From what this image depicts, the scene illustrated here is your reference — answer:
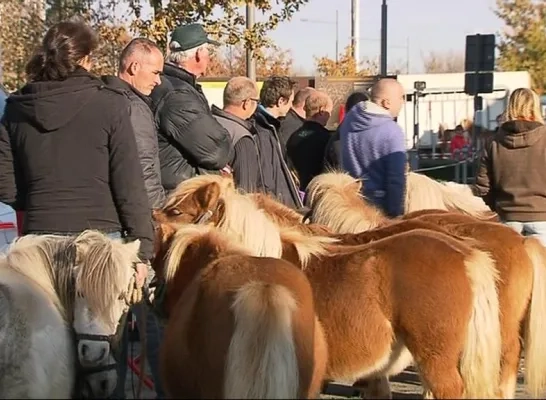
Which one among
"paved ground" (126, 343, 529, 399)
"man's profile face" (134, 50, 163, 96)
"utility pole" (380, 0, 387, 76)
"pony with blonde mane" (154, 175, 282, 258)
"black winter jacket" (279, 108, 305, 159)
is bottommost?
"paved ground" (126, 343, 529, 399)

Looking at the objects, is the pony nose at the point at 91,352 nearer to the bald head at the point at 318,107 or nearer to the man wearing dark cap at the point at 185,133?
the man wearing dark cap at the point at 185,133

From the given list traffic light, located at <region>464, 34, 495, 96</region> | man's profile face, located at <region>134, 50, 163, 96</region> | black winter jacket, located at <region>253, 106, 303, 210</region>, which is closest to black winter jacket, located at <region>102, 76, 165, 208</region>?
man's profile face, located at <region>134, 50, 163, 96</region>

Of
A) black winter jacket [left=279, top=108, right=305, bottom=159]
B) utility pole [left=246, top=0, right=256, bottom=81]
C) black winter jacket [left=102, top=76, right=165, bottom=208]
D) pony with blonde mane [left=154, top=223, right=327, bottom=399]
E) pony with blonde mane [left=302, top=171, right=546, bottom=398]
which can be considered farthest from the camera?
utility pole [left=246, top=0, right=256, bottom=81]

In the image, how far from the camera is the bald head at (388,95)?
22.7 ft

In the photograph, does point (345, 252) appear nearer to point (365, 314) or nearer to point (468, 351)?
point (365, 314)

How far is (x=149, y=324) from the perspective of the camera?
16.4 feet

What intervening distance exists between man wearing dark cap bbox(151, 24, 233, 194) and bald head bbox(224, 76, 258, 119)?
20.6 inches

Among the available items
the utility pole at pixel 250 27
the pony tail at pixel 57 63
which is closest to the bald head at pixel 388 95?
the pony tail at pixel 57 63

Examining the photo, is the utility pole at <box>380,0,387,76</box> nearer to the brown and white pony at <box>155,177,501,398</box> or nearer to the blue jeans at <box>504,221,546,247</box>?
the blue jeans at <box>504,221,546,247</box>

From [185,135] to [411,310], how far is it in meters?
1.99

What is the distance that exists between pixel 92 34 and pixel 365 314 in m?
1.85

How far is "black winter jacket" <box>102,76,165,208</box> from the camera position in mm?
5289

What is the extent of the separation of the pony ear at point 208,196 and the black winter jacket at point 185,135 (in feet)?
2.87

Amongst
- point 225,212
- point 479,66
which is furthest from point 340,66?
point 225,212
